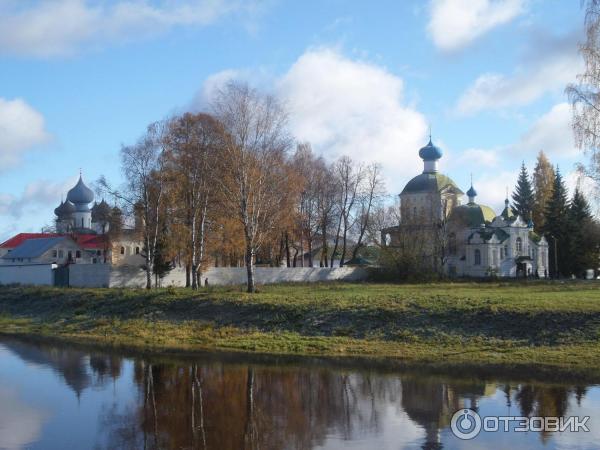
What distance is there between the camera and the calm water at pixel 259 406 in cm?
1254

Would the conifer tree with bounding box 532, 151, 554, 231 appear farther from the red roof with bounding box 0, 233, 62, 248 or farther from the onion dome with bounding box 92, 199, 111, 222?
the red roof with bounding box 0, 233, 62, 248

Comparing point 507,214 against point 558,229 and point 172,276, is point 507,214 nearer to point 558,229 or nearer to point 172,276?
point 558,229

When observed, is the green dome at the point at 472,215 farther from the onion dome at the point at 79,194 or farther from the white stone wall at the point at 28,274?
the onion dome at the point at 79,194

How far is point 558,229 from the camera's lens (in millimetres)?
69375

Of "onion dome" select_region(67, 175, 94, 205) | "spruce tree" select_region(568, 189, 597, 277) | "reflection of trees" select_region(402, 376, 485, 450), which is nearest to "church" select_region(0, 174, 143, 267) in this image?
"onion dome" select_region(67, 175, 94, 205)

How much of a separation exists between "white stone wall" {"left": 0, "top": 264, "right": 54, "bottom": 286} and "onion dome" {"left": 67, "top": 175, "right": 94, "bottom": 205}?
37.2 meters

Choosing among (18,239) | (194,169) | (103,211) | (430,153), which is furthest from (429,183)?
(18,239)

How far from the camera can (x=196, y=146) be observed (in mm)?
40125

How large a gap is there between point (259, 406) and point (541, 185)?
238ft

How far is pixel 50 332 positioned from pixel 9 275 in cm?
2506

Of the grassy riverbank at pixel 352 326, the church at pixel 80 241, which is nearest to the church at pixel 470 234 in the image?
the church at pixel 80 241

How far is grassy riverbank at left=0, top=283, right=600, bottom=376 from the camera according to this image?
2281 centimetres

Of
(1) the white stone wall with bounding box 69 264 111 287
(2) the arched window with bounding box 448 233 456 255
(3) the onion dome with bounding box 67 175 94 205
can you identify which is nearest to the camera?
(1) the white stone wall with bounding box 69 264 111 287

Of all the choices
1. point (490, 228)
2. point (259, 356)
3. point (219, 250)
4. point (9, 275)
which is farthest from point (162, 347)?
point (490, 228)
